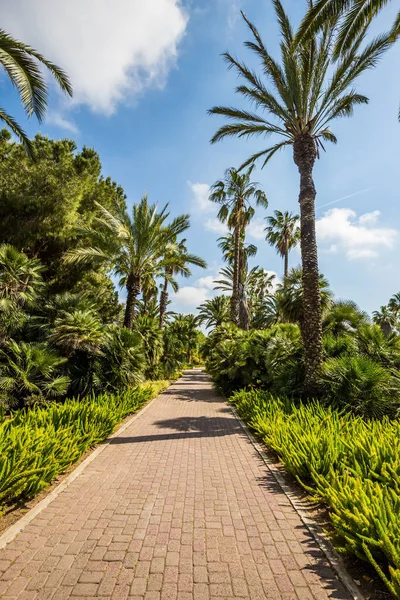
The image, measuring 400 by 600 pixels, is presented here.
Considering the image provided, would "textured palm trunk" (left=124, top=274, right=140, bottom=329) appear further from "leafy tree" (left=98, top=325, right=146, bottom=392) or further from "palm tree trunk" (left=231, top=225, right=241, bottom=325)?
"palm tree trunk" (left=231, top=225, right=241, bottom=325)

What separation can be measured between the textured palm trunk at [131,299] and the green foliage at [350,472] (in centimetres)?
850

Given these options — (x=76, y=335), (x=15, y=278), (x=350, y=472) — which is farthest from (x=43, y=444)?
(x=15, y=278)

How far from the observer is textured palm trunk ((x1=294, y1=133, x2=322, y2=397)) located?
32.2ft

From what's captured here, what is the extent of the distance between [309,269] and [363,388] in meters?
3.97

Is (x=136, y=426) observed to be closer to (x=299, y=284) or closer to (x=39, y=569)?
(x=39, y=569)

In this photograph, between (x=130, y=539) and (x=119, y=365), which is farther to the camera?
(x=119, y=365)

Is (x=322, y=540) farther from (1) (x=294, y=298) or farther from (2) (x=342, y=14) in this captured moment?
(1) (x=294, y=298)

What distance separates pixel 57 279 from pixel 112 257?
3685 millimetres

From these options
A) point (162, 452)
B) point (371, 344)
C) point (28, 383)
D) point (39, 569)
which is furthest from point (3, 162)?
point (371, 344)

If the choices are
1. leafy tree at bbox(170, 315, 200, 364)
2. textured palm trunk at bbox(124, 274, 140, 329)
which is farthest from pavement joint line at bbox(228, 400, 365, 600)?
leafy tree at bbox(170, 315, 200, 364)

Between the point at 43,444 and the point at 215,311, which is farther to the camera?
the point at 215,311

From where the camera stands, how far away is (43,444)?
16.7ft

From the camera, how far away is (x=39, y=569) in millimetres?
2936

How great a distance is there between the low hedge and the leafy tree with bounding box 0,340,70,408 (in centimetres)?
242
